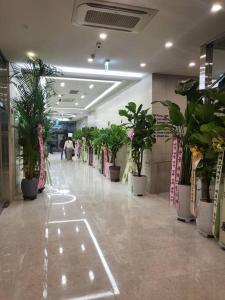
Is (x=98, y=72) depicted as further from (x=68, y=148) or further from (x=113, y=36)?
(x=68, y=148)

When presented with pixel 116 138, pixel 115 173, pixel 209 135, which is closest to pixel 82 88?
pixel 116 138

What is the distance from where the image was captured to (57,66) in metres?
5.49

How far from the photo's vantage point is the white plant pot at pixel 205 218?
3.36 m

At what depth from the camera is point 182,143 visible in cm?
408

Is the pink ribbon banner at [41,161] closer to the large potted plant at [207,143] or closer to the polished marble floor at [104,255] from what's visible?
the polished marble floor at [104,255]

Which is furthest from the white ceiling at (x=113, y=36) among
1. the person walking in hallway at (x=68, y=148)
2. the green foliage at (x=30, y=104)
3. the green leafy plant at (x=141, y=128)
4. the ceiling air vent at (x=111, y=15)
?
the person walking in hallway at (x=68, y=148)

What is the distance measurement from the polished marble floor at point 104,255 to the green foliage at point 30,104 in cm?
115

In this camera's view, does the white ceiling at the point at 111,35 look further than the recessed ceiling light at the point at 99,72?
No

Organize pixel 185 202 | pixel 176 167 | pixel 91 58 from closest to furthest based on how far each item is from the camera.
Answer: pixel 185 202 → pixel 176 167 → pixel 91 58

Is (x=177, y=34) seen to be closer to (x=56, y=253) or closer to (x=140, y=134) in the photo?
(x=140, y=134)

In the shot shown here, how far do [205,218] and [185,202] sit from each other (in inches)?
23.2

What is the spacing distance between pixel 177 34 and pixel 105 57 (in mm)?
1553

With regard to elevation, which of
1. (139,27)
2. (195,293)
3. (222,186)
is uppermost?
(139,27)

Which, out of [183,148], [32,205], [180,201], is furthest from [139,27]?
[32,205]
